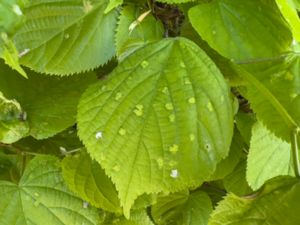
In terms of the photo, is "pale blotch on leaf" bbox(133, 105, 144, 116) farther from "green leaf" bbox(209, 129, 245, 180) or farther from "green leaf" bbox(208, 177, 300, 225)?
"green leaf" bbox(209, 129, 245, 180)

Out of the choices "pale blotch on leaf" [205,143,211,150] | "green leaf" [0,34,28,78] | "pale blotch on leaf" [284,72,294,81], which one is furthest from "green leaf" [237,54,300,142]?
"green leaf" [0,34,28,78]

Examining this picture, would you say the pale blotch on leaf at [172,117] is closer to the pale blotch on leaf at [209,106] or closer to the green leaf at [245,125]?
the pale blotch on leaf at [209,106]

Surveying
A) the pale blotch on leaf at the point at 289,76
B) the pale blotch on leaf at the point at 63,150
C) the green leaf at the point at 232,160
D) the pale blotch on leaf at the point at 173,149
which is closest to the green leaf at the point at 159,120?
the pale blotch on leaf at the point at 173,149

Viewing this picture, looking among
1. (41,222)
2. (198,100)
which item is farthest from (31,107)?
(198,100)

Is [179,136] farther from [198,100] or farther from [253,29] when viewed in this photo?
[253,29]

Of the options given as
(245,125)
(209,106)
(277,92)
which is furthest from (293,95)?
(245,125)

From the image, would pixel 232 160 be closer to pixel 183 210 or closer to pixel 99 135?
pixel 183 210
